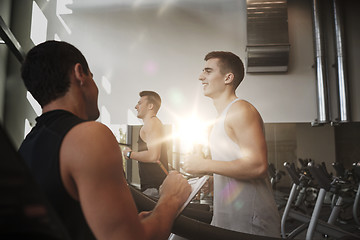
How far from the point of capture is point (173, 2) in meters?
6.27

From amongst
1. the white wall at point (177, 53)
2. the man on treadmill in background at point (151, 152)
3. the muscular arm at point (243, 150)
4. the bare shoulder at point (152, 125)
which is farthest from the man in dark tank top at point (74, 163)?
the white wall at point (177, 53)

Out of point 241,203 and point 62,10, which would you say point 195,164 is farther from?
point 62,10

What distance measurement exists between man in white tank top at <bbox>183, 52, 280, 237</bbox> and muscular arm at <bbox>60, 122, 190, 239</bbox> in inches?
34.3

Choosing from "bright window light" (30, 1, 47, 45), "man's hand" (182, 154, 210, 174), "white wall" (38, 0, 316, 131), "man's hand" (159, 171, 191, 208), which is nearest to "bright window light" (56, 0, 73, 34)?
"white wall" (38, 0, 316, 131)

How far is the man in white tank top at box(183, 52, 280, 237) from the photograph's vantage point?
1.49 meters

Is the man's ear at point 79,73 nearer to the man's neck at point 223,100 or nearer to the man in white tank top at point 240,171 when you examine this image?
the man in white tank top at point 240,171

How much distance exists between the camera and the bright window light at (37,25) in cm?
614

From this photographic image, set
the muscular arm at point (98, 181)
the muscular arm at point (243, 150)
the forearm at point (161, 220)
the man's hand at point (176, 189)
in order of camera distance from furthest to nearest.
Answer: the muscular arm at point (243, 150)
the man's hand at point (176, 189)
the forearm at point (161, 220)
the muscular arm at point (98, 181)

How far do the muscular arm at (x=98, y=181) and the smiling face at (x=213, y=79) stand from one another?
1.22 m

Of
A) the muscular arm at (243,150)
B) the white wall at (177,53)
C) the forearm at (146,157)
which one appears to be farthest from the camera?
the white wall at (177,53)

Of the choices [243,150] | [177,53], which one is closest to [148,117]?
[243,150]

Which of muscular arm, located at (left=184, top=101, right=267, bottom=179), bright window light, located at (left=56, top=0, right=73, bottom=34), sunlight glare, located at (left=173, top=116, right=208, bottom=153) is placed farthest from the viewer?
bright window light, located at (left=56, top=0, right=73, bottom=34)

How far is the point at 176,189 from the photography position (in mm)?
937

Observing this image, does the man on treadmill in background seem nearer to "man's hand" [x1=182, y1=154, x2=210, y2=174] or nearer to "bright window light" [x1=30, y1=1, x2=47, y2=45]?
"man's hand" [x1=182, y1=154, x2=210, y2=174]
